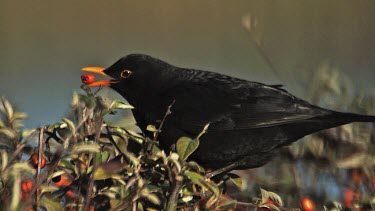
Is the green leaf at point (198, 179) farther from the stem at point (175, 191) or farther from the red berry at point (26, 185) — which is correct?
the red berry at point (26, 185)

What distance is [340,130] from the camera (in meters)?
2.85

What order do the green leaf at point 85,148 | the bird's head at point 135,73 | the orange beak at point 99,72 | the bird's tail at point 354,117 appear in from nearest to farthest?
the green leaf at point 85,148 < the bird's tail at point 354,117 < the orange beak at point 99,72 < the bird's head at point 135,73

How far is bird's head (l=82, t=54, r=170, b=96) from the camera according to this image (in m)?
3.24

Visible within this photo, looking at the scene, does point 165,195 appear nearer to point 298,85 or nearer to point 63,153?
point 63,153

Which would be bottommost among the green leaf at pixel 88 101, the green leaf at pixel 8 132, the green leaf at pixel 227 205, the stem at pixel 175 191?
the green leaf at pixel 227 205

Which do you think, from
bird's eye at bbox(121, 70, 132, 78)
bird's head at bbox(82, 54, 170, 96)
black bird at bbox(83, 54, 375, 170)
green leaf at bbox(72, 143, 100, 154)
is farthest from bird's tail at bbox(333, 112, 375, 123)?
green leaf at bbox(72, 143, 100, 154)

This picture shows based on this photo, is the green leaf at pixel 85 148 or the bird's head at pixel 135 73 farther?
the bird's head at pixel 135 73

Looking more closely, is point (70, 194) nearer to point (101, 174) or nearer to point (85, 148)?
point (101, 174)

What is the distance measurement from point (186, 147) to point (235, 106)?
1389 mm

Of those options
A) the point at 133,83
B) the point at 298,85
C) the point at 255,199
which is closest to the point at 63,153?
the point at 255,199

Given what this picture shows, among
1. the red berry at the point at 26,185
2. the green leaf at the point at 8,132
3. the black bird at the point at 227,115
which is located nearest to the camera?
the green leaf at the point at 8,132

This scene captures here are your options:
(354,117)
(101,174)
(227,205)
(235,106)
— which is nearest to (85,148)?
(101,174)

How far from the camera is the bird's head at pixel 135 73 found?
3.24 meters

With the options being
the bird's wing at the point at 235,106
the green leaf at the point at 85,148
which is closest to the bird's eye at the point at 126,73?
the bird's wing at the point at 235,106
